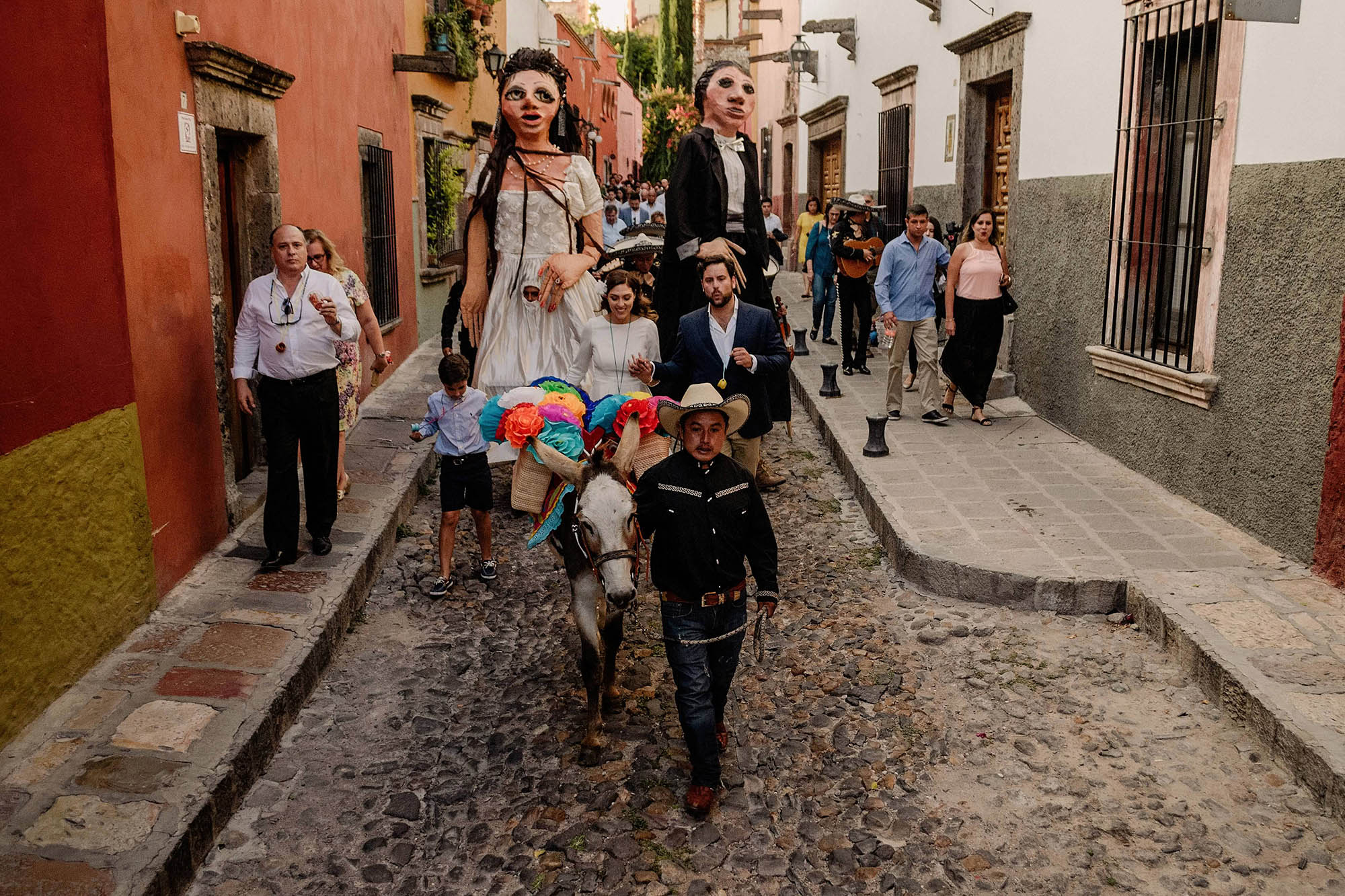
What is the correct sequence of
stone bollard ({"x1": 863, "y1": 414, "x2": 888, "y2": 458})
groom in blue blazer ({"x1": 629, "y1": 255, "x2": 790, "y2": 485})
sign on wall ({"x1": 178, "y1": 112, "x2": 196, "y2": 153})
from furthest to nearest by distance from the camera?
stone bollard ({"x1": 863, "y1": 414, "x2": 888, "y2": 458}), sign on wall ({"x1": 178, "y1": 112, "x2": 196, "y2": 153}), groom in blue blazer ({"x1": 629, "y1": 255, "x2": 790, "y2": 485})

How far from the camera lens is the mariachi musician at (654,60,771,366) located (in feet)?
22.0

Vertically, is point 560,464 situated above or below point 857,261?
below

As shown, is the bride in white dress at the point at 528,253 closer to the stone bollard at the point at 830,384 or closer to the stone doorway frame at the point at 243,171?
the stone doorway frame at the point at 243,171

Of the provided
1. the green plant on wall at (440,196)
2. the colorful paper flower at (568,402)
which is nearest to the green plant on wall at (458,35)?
the green plant on wall at (440,196)

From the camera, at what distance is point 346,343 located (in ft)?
21.2

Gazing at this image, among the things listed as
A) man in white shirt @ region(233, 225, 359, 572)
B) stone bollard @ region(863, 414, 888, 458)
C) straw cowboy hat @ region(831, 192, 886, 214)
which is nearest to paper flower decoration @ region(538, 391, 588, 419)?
man in white shirt @ region(233, 225, 359, 572)

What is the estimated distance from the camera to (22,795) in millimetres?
3709

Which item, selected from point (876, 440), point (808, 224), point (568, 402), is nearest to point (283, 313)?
point (568, 402)

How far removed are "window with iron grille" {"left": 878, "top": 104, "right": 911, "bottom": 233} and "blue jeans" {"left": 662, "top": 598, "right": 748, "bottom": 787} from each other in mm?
10173

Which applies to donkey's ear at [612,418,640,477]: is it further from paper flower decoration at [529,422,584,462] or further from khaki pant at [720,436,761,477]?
khaki pant at [720,436,761,477]

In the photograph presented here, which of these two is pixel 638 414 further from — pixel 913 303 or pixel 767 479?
pixel 913 303

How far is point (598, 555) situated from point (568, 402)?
0.70m

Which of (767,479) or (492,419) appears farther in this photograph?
(767,479)

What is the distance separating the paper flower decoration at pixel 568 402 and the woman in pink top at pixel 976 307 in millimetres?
5267
